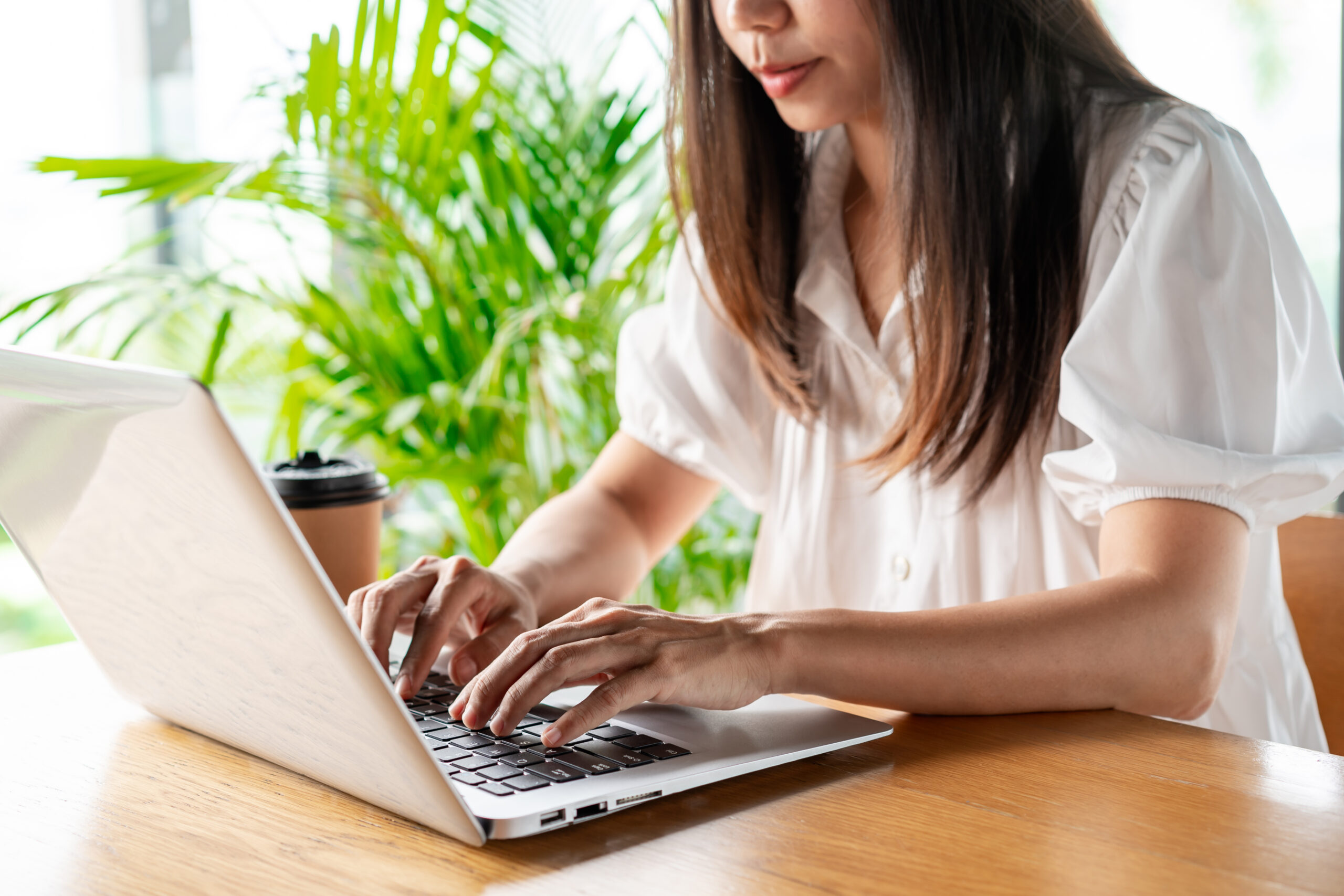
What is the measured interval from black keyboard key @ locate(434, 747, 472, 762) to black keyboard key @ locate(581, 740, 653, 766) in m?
0.06

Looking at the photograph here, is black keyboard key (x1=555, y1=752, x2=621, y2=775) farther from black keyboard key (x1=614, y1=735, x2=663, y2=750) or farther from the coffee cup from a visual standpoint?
the coffee cup

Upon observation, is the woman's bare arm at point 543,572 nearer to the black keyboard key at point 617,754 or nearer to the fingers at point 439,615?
the fingers at point 439,615

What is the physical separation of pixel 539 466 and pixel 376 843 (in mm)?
1331

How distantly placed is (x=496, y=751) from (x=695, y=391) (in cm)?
64

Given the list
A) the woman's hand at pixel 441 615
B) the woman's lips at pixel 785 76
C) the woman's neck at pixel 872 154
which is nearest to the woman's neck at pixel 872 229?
the woman's neck at pixel 872 154

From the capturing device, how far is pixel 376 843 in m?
0.49

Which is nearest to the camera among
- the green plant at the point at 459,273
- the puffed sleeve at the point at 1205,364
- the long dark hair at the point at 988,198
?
the puffed sleeve at the point at 1205,364

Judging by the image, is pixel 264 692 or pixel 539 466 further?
pixel 539 466

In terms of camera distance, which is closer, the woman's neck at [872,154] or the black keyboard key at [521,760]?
the black keyboard key at [521,760]

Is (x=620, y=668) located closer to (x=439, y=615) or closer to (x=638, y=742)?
(x=638, y=742)

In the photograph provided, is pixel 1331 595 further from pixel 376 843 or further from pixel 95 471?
pixel 95 471

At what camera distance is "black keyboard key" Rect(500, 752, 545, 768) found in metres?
0.54

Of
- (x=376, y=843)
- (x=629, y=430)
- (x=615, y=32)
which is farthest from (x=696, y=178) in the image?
(x=376, y=843)

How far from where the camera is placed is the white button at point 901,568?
106 centimetres
